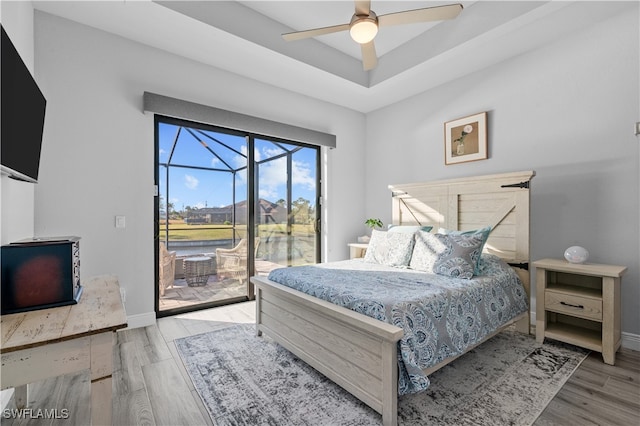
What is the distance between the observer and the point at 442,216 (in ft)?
11.8

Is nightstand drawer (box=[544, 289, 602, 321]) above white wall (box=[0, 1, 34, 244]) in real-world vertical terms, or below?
below

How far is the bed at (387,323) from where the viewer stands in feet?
5.28

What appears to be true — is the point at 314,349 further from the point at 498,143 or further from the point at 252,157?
the point at 498,143

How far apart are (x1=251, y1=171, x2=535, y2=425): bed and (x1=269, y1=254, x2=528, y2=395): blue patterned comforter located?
0.11 feet

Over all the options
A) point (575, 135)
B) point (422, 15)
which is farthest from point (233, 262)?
point (575, 135)

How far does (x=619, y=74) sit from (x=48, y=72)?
499 cm

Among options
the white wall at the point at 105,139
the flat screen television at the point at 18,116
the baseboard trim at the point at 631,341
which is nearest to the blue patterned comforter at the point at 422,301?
the baseboard trim at the point at 631,341

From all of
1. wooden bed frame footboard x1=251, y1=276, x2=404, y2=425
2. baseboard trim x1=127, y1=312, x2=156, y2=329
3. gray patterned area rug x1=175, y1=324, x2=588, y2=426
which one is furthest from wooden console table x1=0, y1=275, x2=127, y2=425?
baseboard trim x1=127, y1=312, x2=156, y2=329

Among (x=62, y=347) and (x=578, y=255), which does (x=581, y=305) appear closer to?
(x=578, y=255)

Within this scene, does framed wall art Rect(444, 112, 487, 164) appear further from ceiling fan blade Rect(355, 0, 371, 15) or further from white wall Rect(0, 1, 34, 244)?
white wall Rect(0, 1, 34, 244)

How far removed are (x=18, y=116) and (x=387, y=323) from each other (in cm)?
212

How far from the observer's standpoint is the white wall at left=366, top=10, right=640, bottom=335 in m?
2.57

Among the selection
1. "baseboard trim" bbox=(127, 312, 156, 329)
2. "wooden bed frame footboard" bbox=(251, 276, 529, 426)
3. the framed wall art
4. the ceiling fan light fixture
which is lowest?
"baseboard trim" bbox=(127, 312, 156, 329)

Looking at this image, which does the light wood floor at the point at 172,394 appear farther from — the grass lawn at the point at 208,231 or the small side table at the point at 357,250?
the small side table at the point at 357,250
